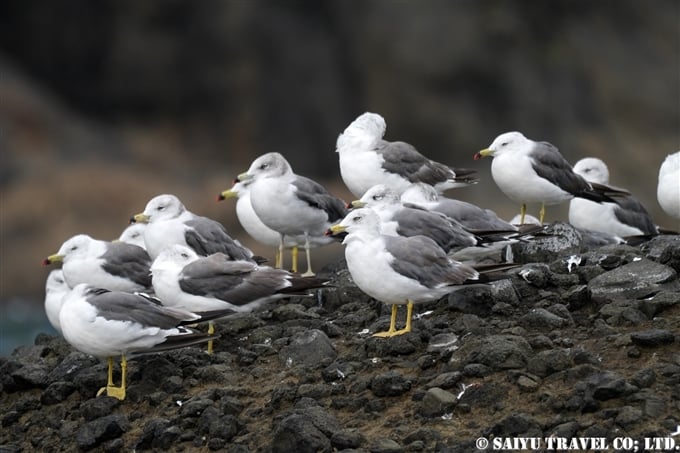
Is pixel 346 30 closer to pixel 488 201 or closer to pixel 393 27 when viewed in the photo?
pixel 393 27

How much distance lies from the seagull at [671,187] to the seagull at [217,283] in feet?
14.3

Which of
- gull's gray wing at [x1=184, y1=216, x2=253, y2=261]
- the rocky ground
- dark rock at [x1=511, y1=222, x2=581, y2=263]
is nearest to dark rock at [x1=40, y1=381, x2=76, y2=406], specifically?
the rocky ground

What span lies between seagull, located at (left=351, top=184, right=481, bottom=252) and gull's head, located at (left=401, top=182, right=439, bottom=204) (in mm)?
848

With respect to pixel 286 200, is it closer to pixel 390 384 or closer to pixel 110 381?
pixel 110 381

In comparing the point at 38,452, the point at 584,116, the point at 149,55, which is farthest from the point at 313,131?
the point at 38,452

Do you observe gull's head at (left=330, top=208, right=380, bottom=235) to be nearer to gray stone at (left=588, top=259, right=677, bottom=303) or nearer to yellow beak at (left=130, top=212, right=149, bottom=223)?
gray stone at (left=588, top=259, right=677, bottom=303)

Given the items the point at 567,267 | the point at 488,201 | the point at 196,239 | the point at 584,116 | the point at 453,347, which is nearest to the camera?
the point at 453,347

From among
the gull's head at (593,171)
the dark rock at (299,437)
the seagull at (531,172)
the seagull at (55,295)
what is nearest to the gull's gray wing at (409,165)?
the seagull at (531,172)

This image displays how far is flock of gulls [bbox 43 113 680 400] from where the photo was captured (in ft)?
35.0

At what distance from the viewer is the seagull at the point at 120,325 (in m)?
10.6

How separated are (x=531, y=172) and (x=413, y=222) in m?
2.35

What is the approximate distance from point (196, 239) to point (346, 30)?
83.7 ft

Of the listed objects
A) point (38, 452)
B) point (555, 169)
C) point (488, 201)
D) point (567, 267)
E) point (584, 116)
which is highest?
point (584, 116)

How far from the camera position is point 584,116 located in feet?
120
